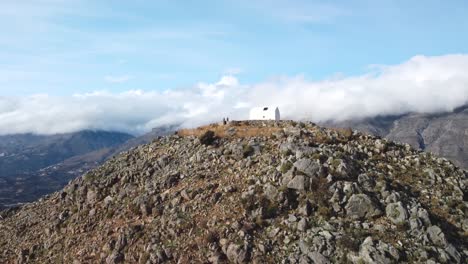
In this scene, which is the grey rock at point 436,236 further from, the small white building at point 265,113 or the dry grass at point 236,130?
the small white building at point 265,113

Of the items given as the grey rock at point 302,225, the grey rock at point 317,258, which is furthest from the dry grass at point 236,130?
the grey rock at point 317,258

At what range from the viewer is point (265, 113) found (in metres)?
→ 77.4

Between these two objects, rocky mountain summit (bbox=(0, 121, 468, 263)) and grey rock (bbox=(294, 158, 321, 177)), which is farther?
grey rock (bbox=(294, 158, 321, 177))

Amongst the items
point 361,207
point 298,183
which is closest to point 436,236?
point 361,207

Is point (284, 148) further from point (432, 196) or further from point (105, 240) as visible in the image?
point (105, 240)

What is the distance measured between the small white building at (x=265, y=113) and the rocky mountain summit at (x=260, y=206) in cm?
1186

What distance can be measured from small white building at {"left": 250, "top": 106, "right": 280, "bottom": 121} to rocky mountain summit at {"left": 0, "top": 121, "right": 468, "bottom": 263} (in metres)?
11.9

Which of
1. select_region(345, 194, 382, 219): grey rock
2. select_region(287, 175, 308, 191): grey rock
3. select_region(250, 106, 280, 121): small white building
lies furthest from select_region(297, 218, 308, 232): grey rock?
select_region(250, 106, 280, 121): small white building

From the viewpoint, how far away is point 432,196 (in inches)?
1853

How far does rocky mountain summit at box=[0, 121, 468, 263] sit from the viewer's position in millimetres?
41219

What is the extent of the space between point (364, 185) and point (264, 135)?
16.6 meters

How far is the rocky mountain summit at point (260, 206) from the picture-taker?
4122 cm

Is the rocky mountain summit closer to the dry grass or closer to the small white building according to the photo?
the dry grass

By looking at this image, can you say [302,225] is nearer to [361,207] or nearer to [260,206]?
[260,206]
